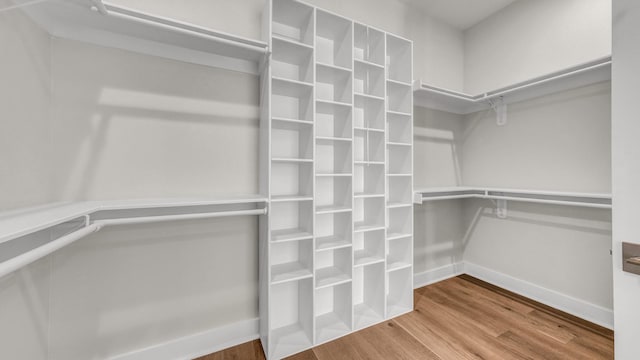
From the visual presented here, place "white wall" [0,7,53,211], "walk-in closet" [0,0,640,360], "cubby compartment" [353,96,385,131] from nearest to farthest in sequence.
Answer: "white wall" [0,7,53,211] < "walk-in closet" [0,0,640,360] < "cubby compartment" [353,96,385,131]

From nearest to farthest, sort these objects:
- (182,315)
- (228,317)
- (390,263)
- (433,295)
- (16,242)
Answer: (16,242), (182,315), (228,317), (390,263), (433,295)

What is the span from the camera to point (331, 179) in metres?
2.00

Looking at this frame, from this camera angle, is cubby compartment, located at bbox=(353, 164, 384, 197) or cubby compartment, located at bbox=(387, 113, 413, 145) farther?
cubby compartment, located at bbox=(387, 113, 413, 145)

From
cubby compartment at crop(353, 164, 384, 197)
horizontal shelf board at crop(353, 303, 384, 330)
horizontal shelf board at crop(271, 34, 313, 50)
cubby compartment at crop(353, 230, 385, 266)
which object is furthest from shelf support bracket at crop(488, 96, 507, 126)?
horizontal shelf board at crop(353, 303, 384, 330)

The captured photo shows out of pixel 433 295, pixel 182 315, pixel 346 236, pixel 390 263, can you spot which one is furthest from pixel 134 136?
pixel 433 295

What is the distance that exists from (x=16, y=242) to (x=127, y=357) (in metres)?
1.08

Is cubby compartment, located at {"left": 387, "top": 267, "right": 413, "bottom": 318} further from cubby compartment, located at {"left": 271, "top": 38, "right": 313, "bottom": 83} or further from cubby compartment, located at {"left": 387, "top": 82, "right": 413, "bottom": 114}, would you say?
cubby compartment, located at {"left": 271, "top": 38, "right": 313, "bottom": 83}

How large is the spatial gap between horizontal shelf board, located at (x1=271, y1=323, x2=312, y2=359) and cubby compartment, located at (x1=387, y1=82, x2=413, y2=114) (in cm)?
191

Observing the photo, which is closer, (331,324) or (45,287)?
(45,287)

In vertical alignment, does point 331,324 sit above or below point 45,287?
below

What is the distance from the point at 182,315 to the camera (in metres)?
1.54

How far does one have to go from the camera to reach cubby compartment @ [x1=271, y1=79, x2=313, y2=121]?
1.65m

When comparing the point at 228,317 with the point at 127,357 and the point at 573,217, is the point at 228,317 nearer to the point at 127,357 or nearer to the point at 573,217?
the point at 127,357

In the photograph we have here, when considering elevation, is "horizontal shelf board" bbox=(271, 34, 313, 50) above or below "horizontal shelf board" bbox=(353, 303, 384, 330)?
above
